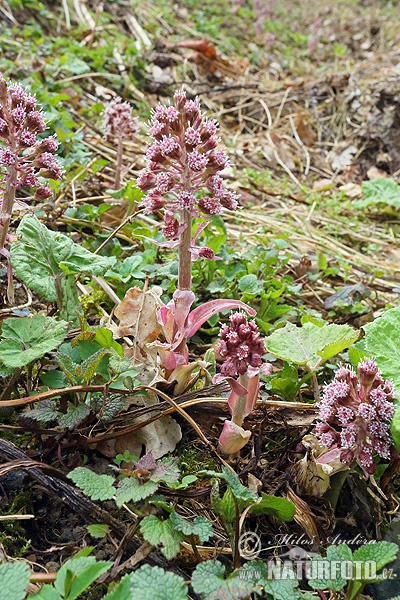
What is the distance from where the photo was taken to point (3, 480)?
70.3 inches

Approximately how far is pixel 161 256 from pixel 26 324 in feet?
4.16

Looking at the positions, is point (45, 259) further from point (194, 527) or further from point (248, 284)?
point (194, 527)

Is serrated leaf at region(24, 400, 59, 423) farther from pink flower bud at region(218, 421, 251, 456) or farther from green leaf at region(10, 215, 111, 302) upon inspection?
pink flower bud at region(218, 421, 251, 456)

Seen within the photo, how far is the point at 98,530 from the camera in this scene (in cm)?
163

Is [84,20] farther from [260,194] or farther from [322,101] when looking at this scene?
[260,194]

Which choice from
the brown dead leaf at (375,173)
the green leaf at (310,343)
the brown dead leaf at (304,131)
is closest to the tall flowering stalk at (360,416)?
the green leaf at (310,343)

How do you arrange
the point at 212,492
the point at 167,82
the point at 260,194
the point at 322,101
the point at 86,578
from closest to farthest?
the point at 86,578 → the point at 212,492 → the point at 260,194 → the point at 167,82 → the point at 322,101

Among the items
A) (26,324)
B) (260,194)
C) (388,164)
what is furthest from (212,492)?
(388,164)

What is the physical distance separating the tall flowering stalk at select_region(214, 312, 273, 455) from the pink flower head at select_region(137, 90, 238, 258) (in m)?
0.37

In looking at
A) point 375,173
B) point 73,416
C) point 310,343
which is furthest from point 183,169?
point 375,173

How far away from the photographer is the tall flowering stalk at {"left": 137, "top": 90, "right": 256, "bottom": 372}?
1995 mm

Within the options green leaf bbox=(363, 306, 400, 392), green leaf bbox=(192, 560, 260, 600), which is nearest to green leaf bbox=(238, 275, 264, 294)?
green leaf bbox=(363, 306, 400, 392)

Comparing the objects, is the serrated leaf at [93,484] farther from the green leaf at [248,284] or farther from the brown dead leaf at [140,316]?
the green leaf at [248,284]

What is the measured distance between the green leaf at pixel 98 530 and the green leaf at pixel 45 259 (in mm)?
848
